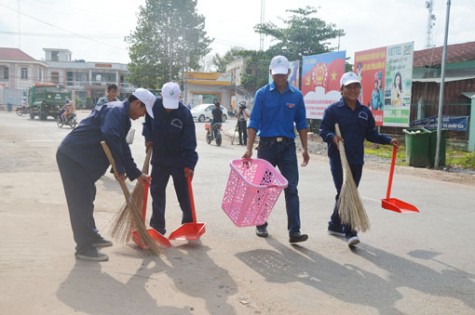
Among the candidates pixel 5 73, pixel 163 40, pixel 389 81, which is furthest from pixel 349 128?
pixel 5 73

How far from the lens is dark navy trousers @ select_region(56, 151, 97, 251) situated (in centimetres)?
431

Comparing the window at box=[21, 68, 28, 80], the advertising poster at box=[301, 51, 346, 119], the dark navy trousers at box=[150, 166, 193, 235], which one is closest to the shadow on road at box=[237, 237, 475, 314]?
the dark navy trousers at box=[150, 166, 193, 235]

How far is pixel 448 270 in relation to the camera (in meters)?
4.46

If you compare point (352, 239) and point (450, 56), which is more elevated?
point (450, 56)

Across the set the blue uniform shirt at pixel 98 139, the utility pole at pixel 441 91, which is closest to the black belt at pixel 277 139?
the blue uniform shirt at pixel 98 139

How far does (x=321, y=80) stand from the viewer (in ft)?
69.8

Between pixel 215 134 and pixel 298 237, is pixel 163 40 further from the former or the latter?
pixel 298 237

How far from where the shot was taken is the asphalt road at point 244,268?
3.53 metres

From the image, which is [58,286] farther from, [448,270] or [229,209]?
[448,270]

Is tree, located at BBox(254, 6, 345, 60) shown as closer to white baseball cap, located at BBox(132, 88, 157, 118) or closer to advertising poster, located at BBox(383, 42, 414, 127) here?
advertising poster, located at BBox(383, 42, 414, 127)

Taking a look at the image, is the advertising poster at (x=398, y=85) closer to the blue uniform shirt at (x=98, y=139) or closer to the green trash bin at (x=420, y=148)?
the green trash bin at (x=420, y=148)

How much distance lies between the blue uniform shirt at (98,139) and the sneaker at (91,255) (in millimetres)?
655

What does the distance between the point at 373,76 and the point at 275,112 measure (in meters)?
14.1

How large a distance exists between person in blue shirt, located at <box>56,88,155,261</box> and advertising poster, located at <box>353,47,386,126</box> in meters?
14.6
